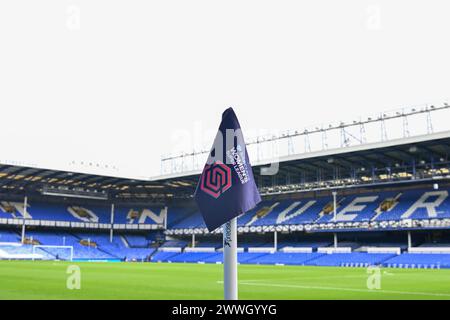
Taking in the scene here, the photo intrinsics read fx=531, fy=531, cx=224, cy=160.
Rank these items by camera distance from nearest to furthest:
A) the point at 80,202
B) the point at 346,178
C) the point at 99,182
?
the point at 346,178 < the point at 99,182 < the point at 80,202

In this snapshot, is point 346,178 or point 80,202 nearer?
point 346,178

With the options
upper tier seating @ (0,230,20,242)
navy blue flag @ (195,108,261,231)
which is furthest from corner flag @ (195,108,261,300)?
upper tier seating @ (0,230,20,242)

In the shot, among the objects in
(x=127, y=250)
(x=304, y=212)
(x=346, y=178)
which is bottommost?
(x=127, y=250)

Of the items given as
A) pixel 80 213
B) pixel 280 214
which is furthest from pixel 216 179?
pixel 80 213

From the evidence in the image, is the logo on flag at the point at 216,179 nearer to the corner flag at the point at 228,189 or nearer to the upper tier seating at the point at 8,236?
the corner flag at the point at 228,189

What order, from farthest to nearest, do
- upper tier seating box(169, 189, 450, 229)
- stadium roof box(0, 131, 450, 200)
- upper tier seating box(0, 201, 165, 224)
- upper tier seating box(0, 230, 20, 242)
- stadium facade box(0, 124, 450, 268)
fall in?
upper tier seating box(0, 201, 165, 224)
upper tier seating box(0, 230, 20, 242)
upper tier seating box(169, 189, 450, 229)
stadium facade box(0, 124, 450, 268)
stadium roof box(0, 131, 450, 200)

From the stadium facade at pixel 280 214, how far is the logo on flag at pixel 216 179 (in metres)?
44.6

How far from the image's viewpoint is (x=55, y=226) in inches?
2997

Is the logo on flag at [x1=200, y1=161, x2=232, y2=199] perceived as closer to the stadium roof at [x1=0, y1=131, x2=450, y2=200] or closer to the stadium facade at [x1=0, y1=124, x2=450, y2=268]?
the stadium facade at [x1=0, y1=124, x2=450, y2=268]

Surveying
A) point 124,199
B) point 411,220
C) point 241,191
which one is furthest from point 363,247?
point 241,191

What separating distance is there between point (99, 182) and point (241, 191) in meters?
71.9

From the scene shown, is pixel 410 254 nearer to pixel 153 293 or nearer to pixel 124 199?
pixel 153 293

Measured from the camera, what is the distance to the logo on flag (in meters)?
6.19

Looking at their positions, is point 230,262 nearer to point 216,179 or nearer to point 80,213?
point 216,179
